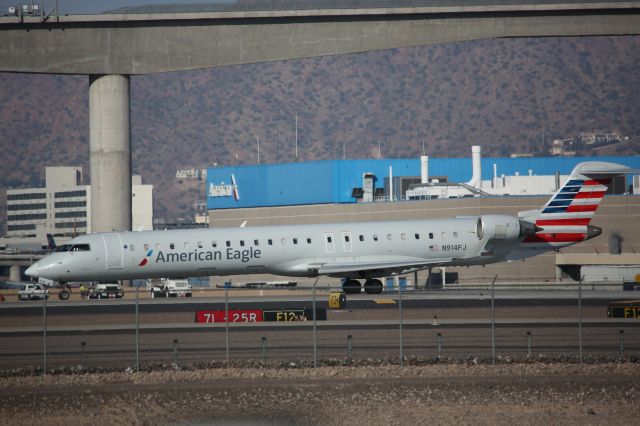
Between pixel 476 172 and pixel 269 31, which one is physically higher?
pixel 269 31

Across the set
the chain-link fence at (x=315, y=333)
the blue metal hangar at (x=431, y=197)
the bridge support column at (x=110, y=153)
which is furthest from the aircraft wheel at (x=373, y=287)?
the blue metal hangar at (x=431, y=197)

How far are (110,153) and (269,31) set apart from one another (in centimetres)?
1019

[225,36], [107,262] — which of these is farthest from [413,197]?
[107,262]

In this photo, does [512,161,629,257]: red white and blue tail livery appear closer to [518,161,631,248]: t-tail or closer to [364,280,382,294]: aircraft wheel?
[518,161,631,248]: t-tail

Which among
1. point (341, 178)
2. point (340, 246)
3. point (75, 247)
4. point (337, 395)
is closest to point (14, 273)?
point (341, 178)

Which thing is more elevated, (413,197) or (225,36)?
(225,36)

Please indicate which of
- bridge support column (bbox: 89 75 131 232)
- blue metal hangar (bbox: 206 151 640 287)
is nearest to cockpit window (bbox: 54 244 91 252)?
bridge support column (bbox: 89 75 131 232)

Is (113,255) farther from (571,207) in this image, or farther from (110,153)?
(571,207)

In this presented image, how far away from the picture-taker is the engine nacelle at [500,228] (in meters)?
45.9

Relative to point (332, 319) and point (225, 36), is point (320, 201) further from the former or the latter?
point (332, 319)

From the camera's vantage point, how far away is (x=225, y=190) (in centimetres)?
10081

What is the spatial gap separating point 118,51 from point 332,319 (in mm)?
25355

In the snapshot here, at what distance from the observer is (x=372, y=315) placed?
3512 cm

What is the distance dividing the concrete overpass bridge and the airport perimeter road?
17826 mm
